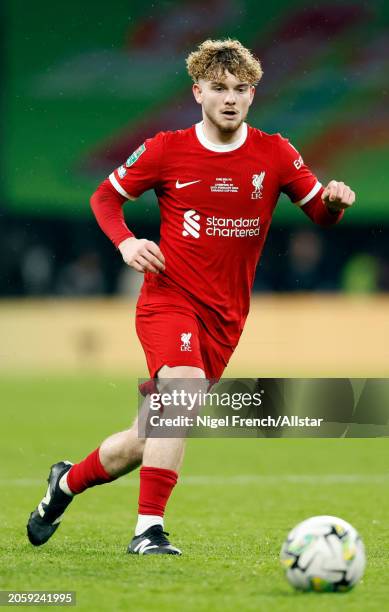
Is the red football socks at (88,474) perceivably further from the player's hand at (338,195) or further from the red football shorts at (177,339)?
the player's hand at (338,195)

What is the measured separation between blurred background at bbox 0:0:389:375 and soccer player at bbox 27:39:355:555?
1391 cm

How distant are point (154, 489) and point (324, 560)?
1167 mm

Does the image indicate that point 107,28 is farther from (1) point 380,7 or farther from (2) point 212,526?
(2) point 212,526

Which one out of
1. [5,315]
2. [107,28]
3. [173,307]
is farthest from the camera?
[107,28]

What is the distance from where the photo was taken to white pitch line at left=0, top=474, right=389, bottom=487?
8.60 metres

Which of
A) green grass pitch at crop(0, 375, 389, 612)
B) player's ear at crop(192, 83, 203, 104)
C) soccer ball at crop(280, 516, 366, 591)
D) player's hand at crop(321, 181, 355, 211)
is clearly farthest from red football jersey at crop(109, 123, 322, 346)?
soccer ball at crop(280, 516, 366, 591)

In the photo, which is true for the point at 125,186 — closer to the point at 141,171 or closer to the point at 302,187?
the point at 141,171

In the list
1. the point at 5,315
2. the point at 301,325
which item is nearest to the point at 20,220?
the point at 5,315

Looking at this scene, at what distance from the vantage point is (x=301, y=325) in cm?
1858

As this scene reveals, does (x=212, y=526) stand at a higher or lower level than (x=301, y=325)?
lower

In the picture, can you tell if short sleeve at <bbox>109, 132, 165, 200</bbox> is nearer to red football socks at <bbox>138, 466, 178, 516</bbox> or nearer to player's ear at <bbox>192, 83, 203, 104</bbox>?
player's ear at <bbox>192, 83, 203, 104</bbox>

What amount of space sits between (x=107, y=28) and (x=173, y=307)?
631 inches

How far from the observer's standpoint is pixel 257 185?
5.77m

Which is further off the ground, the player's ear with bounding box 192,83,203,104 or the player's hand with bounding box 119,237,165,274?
the player's ear with bounding box 192,83,203,104
